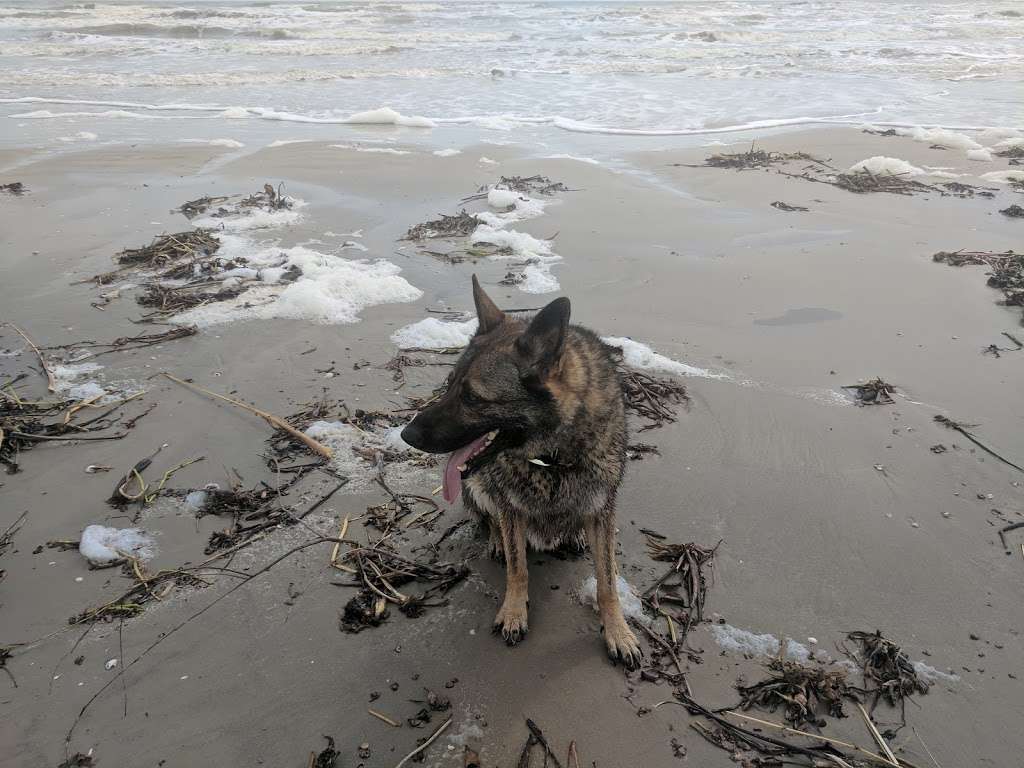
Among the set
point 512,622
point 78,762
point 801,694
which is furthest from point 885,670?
point 78,762

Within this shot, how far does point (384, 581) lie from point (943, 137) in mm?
13546

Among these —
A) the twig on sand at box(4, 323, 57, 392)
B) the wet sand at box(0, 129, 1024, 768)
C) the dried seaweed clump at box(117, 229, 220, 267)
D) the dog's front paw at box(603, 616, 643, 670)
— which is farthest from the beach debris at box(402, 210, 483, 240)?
the dog's front paw at box(603, 616, 643, 670)

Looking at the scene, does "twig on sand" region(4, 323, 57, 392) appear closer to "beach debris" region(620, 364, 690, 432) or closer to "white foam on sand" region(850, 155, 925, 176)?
"beach debris" region(620, 364, 690, 432)

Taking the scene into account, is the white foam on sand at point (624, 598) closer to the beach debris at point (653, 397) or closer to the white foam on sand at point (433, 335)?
the beach debris at point (653, 397)

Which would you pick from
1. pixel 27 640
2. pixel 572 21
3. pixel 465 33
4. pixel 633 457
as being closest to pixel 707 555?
pixel 633 457

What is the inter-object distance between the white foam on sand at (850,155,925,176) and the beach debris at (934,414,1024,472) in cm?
707

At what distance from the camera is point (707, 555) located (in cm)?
349

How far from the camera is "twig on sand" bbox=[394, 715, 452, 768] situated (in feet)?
8.18

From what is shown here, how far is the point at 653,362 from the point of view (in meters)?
5.36

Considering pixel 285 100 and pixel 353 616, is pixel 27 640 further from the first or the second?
pixel 285 100

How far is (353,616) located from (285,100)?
16.6m

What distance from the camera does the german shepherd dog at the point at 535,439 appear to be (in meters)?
2.84

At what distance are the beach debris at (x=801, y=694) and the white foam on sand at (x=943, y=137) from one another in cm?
1236

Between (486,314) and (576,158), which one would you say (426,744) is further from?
(576,158)
